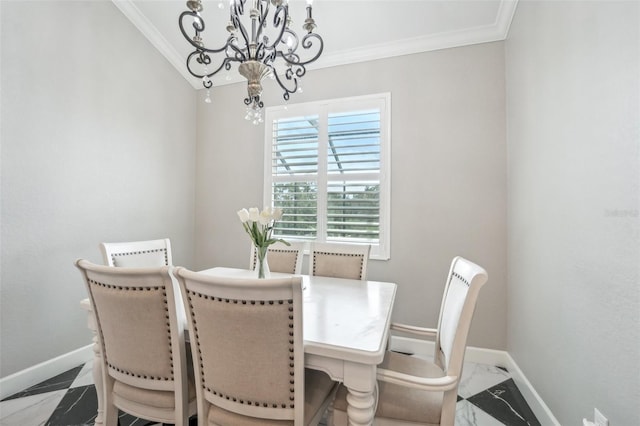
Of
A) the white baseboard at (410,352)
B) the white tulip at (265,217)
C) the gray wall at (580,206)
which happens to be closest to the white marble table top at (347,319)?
the white tulip at (265,217)

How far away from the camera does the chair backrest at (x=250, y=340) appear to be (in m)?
0.90

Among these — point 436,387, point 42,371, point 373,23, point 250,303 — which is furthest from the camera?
point 373,23

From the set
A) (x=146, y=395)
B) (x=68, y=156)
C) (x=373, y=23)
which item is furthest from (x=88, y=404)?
(x=373, y=23)

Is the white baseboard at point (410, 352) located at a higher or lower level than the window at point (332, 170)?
lower

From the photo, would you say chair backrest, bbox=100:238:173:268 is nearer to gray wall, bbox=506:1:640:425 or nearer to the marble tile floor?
the marble tile floor

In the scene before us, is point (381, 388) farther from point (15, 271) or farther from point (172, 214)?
point (172, 214)

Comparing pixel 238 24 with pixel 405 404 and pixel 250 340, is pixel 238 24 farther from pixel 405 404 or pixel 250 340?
pixel 405 404

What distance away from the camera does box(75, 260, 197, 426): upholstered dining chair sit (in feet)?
3.49

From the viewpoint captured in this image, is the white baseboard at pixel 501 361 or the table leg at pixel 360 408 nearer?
the table leg at pixel 360 408

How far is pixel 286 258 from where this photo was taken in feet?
7.71

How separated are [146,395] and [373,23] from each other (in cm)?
303

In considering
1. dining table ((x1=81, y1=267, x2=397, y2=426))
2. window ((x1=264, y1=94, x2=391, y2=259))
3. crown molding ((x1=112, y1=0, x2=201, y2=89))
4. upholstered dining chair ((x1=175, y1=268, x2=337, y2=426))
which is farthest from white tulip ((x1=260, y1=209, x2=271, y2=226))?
crown molding ((x1=112, y1=0, x2=201, y2=89))

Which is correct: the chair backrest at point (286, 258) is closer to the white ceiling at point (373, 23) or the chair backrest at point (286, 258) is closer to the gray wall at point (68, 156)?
the gray wall at point (68, 156)

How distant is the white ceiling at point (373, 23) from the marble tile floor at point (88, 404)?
273 centimetres
